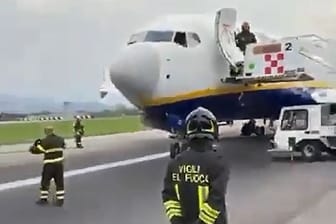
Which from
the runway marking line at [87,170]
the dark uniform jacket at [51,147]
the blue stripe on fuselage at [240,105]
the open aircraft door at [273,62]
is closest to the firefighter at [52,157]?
the dark uniform jacket at [51,147]

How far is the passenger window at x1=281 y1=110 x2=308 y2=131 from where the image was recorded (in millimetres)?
19850

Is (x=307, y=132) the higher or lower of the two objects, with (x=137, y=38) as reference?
lower

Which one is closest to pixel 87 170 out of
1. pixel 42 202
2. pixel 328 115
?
pixel 42 202

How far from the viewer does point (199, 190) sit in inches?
167

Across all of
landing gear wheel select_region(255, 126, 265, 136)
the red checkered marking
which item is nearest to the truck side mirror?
the red checkered marking

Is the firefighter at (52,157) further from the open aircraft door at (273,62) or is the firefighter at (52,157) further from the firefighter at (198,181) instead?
the open aircraft door at (273,62)

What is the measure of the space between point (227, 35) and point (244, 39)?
0.85 metres

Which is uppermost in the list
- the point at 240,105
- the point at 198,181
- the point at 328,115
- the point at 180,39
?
the point at 180,39

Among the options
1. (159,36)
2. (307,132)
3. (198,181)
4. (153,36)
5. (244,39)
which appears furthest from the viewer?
(244,39)

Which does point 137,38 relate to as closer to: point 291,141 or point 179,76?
point 179,76

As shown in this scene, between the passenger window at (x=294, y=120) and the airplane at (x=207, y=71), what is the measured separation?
98cm

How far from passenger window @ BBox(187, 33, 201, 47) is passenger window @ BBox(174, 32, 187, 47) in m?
0.11

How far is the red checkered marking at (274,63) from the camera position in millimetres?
19609

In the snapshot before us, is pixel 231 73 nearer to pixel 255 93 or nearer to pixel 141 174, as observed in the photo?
pixel 255 93
